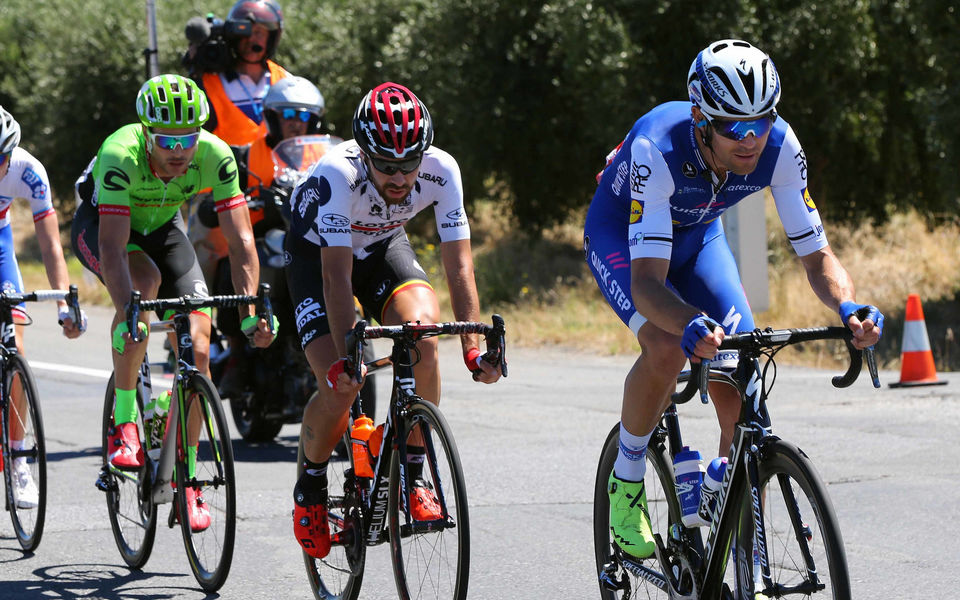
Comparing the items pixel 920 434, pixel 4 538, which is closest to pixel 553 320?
pixel 920 434

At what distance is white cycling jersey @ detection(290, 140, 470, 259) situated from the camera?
5031mm

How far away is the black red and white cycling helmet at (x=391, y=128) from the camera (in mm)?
4816

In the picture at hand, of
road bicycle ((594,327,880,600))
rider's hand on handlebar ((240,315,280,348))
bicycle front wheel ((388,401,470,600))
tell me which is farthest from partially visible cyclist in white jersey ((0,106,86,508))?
road bicycle ((594,327,880,600))

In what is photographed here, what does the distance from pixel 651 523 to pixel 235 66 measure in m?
6.84

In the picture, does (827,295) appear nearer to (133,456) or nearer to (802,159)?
(802,159)

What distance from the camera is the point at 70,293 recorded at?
6117 mm

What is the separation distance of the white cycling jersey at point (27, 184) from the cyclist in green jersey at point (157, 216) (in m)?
0.29

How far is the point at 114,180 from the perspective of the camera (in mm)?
6262

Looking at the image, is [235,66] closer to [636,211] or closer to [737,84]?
[636,211]

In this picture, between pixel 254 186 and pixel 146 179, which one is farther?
pixel 254 186

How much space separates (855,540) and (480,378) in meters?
2.30

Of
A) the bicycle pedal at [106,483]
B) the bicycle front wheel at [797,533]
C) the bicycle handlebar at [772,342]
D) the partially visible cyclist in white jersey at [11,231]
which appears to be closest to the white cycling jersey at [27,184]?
the partially visible cyclist in white jersey at [11,231]

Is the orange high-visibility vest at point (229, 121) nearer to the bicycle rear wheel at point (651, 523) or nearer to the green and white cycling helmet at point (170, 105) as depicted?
A: the green and white cycling helmet at point (170, 105)

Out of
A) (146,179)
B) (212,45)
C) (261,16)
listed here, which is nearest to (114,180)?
(146,179)
